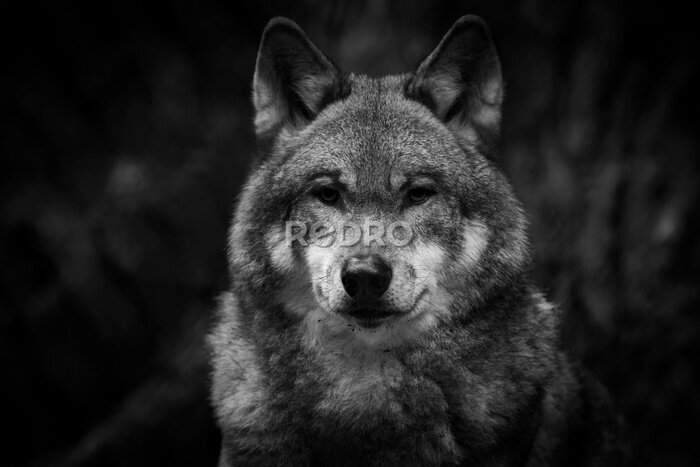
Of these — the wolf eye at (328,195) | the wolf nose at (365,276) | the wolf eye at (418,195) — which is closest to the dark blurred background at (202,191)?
the wolf eye at (418,195)

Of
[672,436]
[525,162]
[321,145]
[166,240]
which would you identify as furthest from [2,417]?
[672,436]

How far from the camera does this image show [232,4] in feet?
22.3

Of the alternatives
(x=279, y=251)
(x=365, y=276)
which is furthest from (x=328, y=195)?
(x=365, y=276)

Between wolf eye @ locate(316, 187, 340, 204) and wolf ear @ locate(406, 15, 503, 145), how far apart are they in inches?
30.6

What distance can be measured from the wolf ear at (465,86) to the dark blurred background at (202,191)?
6.82 feet

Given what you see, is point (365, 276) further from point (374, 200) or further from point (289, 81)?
point (289, 81)

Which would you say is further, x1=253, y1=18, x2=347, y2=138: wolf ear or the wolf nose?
x1=253, y1=18, x2=347, y2=138: wolf ear

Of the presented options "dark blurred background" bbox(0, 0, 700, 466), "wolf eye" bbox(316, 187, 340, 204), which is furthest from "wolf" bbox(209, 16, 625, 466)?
"dark blurred background" bbox(0, 0, 700, 466)

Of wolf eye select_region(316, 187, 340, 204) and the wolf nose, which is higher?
wolf eye select_region(316, 187, 340, 204)

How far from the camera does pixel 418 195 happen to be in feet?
12.2

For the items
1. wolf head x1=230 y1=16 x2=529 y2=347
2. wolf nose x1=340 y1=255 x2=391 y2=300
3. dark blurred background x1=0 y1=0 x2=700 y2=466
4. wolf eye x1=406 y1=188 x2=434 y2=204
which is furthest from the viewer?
dark blurred background x1=0 y1=0 x2=700 y2=466

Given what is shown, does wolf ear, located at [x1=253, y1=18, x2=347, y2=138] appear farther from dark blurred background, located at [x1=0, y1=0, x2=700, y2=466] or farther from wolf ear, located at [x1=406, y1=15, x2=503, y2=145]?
dark blurred background, located at [x1=0, y1=0, x2=700, y2=466]

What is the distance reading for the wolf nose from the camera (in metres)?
3.31

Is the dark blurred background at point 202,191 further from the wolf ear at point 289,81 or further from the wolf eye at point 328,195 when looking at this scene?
the wolf eye at point 328,195
